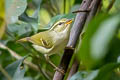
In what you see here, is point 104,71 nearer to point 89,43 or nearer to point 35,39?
point 89,43

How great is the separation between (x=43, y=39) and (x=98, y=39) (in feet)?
4.90

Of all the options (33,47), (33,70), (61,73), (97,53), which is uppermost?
(97,53)

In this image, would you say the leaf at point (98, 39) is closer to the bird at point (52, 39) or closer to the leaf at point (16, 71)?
the leaf at point (16, 71)

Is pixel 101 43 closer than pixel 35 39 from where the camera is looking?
Yes

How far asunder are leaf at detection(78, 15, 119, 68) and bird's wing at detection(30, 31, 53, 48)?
1331 mm

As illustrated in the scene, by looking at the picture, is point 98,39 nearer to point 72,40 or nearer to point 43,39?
point 72,40

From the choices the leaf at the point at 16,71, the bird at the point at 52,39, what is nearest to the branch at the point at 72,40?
the leaf at the point at 16,71

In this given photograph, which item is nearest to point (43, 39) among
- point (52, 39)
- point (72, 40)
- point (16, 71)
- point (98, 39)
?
point (52, 39)

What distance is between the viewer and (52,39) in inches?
72.2

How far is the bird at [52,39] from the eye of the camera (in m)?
1.64

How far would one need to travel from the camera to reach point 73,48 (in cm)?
87

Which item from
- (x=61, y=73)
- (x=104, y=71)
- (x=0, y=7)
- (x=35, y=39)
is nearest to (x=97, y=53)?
(x=104, y=71)

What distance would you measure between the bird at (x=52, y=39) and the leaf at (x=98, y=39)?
3.78 ft

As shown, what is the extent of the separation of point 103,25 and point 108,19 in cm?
2
